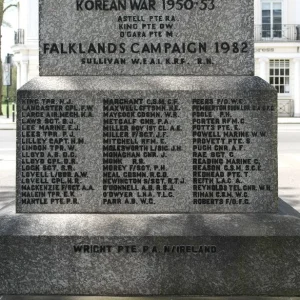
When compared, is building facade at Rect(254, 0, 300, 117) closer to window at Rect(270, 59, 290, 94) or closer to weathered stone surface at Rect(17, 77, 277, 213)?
window at Rect(270, 59, 290, 94)

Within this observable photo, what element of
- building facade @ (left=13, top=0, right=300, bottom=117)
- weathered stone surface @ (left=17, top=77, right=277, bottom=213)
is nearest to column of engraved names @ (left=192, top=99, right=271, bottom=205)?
weathered stone surface @ (left=17, top=77, right=277, bottom=213)

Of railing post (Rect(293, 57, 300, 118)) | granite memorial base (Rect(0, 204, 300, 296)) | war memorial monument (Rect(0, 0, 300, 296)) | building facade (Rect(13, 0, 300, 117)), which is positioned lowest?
granite memorial base (Rect(0, 204, 300, 296))

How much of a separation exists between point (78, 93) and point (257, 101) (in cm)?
128

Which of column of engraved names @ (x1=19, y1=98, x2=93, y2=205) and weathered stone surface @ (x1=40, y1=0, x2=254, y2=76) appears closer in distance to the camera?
column of engraved names @ (x1=19, y1=98, x2=93, y2=205)

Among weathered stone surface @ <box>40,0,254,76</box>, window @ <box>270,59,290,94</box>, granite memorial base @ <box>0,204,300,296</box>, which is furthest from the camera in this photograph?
window @ <box>270,59,290,94</box>

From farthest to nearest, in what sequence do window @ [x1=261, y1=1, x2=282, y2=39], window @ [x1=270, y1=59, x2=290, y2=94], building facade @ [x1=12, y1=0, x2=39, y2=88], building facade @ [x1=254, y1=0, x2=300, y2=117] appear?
building facade @ [x1=12, y1=0, x2=39, y2=88] → window @ [x1=261, y1=1, x2=282, y2=39] → window @ [x1=270, y1=59, x2=290, y2=94] → building facade @ [x1=254, y1=0, x2=300, y2=117]

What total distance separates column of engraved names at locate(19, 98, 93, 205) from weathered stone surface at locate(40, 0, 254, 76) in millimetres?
354

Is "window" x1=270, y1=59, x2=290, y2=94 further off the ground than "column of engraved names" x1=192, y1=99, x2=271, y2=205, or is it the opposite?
"window" x1=270, y1=59, x2=290, y2=94

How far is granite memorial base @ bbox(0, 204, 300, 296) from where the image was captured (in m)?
4.00

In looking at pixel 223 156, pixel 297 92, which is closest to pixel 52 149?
pixel 223 156

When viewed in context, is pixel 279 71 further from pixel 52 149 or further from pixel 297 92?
pixel 52 149

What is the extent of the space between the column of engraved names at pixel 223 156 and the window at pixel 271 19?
134 feet

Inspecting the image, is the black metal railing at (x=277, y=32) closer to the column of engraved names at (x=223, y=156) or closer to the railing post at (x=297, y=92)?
the railing post at (x=297, y=92)

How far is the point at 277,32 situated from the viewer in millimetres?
43906
